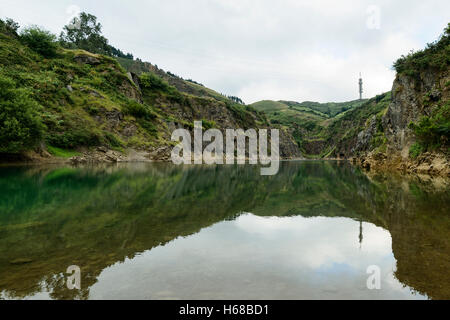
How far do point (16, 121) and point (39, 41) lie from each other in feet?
147

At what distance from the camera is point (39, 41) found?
217 ft

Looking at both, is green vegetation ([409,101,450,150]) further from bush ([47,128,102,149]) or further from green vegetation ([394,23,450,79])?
bush ([47,128,102,149])

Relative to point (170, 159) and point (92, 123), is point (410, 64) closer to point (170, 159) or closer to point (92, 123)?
point (170, 159)

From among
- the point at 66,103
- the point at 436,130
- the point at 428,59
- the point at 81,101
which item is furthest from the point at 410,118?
the point at 66,103

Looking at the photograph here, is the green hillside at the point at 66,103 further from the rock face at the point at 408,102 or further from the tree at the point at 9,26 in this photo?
the rock face at the point at 408,102

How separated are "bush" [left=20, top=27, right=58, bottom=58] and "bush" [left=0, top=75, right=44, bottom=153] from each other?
36684 millimetres

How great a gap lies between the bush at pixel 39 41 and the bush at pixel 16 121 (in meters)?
36.7

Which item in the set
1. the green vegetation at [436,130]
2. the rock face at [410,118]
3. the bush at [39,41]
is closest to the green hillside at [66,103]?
the bush at [39,41]

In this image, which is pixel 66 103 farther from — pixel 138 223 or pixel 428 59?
pixel 428 59

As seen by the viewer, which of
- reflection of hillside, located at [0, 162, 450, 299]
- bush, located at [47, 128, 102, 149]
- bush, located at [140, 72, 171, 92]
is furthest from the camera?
bush, located at [140, 72, 171, 92]

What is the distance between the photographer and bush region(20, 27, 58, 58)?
65375 millimetres

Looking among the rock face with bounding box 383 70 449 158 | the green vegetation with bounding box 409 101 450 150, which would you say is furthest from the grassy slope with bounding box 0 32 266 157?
the green vegetation with bounding box 409 101 450 150

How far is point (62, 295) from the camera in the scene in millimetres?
4320

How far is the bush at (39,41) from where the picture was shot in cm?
6538
